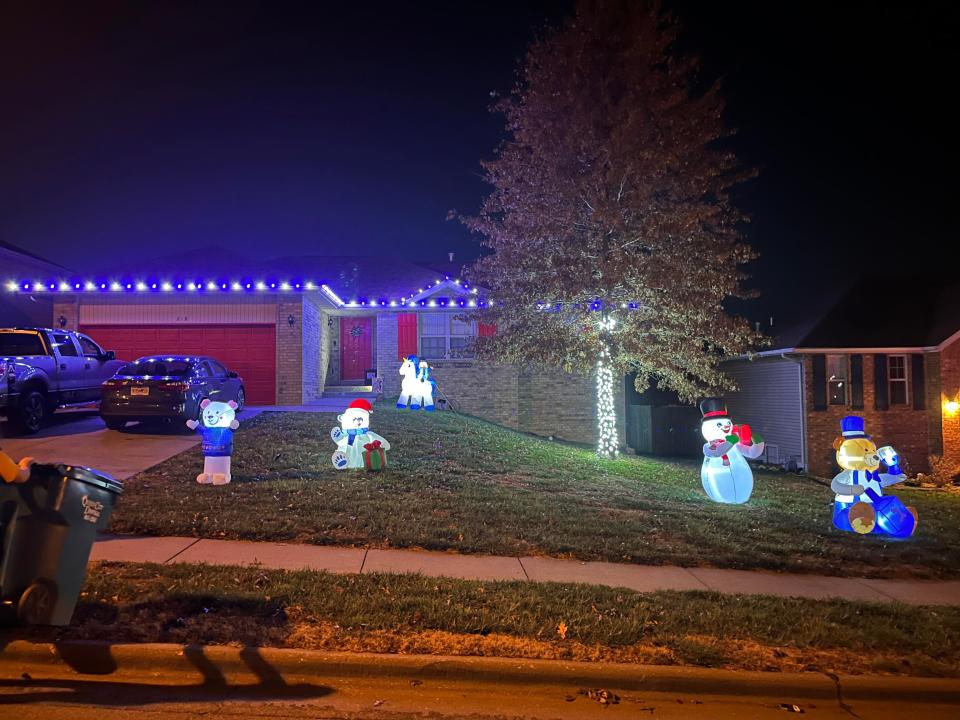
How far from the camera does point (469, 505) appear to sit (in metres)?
8.69

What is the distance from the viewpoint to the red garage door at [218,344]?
17562mm

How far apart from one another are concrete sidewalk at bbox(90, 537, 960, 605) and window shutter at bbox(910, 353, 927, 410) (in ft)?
45.6

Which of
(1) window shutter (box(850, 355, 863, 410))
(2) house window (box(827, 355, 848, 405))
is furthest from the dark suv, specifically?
(1) window shutter (box(850, 355, 863, 410))

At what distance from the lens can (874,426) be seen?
18516 millimetres

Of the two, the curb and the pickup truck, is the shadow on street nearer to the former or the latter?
the curb

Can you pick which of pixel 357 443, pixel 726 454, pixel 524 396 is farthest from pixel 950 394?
pixel 357 443

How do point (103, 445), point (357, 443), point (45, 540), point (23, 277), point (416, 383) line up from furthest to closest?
point (23, 277), point (416, 383), point (103, 445), point (357, 443), point (45, 540)

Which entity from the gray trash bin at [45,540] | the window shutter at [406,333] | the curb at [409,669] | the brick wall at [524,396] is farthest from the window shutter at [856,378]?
the gray trash bin at [45,540]

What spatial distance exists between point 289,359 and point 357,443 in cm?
798

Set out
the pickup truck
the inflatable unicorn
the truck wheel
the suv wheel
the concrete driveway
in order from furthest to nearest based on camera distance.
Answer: the inflatable unicorn < the suv wheel < the truck wheel < the pickup truck < the concrete driveway

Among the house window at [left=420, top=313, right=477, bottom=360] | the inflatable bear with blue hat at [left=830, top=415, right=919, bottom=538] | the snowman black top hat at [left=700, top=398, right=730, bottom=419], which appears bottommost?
the inflatable bear with blue hat at [left=830, top=415, right=919, bottom=538]

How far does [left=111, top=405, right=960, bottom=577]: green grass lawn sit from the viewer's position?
714 centimetres

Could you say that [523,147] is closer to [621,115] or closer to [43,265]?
[621,115]

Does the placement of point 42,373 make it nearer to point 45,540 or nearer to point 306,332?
point 306,332
